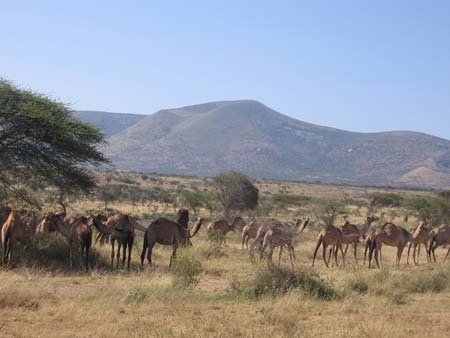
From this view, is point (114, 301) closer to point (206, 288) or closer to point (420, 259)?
point (206, 288)

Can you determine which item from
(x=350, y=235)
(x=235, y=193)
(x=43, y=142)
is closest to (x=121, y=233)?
(x=43, y=142)

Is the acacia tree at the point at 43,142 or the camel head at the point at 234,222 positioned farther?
the camel head at the point at 234,222

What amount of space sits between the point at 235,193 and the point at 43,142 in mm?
27841

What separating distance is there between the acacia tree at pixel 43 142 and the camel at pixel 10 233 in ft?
14.6

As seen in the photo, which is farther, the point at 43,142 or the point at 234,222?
the point at 234,222

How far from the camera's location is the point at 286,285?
13414mm

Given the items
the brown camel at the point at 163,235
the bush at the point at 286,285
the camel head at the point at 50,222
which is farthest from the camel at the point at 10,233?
the bush at the point at 286,285

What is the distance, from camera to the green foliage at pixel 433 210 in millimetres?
42134

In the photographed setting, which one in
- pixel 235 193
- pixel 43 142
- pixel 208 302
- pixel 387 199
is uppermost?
pixel 43 142

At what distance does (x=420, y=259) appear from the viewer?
25219 mm

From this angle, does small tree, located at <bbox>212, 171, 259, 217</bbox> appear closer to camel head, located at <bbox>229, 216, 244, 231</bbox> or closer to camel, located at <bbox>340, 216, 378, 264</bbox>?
camel head, located at <bbox>229, 216, 244, 231</bbox>

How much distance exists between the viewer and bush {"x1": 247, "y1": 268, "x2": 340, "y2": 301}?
13.2 meters

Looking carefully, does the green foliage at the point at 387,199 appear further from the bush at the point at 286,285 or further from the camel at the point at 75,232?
the bush at the point at 286,285

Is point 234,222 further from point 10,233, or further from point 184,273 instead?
point 184,273
